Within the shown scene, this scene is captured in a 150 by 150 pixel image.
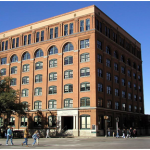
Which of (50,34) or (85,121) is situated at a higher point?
(50,34)

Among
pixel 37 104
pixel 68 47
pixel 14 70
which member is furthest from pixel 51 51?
pixel 37 104

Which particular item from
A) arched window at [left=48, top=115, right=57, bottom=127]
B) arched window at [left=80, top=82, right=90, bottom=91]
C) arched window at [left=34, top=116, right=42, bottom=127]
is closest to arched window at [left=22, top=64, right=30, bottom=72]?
arched window at [left=34, top=116, right=42, bottom=127]

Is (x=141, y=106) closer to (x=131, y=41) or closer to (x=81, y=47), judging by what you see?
(x=131, y=41)

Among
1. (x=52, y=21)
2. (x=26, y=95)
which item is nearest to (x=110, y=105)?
(x=26, y=95)

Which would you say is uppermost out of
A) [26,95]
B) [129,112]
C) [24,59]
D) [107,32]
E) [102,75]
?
[107,32]

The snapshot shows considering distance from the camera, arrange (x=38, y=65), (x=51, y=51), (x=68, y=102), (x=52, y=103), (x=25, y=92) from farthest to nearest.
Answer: (x=25, y=92) → (x=38, y=65) → (x=51, y=51) → (x=52, y=103) → (x=68, y=102)

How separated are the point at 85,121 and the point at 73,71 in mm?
10639

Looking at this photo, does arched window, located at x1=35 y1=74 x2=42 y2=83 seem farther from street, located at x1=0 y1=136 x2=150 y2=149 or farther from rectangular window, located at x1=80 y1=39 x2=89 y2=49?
street, located at x1=0 y1=136 x2=150 y2=149

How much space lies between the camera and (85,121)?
159 ft

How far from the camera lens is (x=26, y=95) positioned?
5800cm

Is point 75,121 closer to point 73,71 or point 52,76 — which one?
point 73,71

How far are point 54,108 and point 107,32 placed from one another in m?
20.8

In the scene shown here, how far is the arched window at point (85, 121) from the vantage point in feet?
157

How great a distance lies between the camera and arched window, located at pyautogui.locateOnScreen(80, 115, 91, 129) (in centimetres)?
4794
